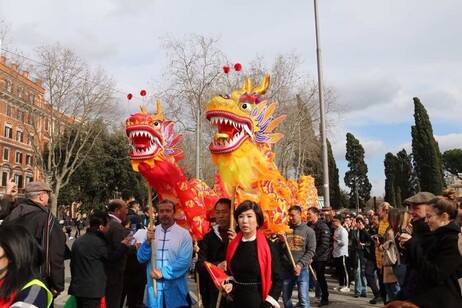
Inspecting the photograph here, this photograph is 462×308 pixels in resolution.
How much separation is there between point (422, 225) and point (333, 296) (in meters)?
5.00

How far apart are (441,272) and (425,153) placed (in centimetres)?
3026

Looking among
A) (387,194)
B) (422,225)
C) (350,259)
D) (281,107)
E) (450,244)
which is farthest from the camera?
(387,194)

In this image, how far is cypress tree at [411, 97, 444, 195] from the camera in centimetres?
2992

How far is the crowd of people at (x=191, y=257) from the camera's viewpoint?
2.47m

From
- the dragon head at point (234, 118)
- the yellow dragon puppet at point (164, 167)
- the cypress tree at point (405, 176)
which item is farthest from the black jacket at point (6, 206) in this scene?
the cypress tree at point (405, 176)

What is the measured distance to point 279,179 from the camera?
22.1 feet

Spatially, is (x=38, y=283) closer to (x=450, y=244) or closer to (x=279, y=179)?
(x=450, y=244)

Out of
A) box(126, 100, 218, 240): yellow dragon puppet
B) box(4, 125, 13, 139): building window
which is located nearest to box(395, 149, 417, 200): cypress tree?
box(126, 100, 218, 240): yellow dragon puppet

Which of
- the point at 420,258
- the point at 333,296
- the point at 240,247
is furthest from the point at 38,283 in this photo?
the point at 333,296

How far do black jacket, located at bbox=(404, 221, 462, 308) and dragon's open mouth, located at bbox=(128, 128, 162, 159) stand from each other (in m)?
4.70

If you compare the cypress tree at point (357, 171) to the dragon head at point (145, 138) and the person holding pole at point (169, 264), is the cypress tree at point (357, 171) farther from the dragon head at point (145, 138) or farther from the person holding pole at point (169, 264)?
the person holding pole at point (169, 264)

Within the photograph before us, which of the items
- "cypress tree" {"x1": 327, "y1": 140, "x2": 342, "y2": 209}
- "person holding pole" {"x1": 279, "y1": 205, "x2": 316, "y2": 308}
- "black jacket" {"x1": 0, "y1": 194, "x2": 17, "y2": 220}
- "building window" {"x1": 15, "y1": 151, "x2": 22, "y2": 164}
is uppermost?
"building window" {"x1": 15, "y1": 151, "x2": 22, "y2": 164}

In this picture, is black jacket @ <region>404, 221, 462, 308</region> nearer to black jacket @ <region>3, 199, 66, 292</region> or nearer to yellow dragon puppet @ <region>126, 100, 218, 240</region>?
black jacket @ <region>3, 199, 66, 292</region>

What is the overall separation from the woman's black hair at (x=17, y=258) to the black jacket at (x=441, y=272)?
2.56 m
